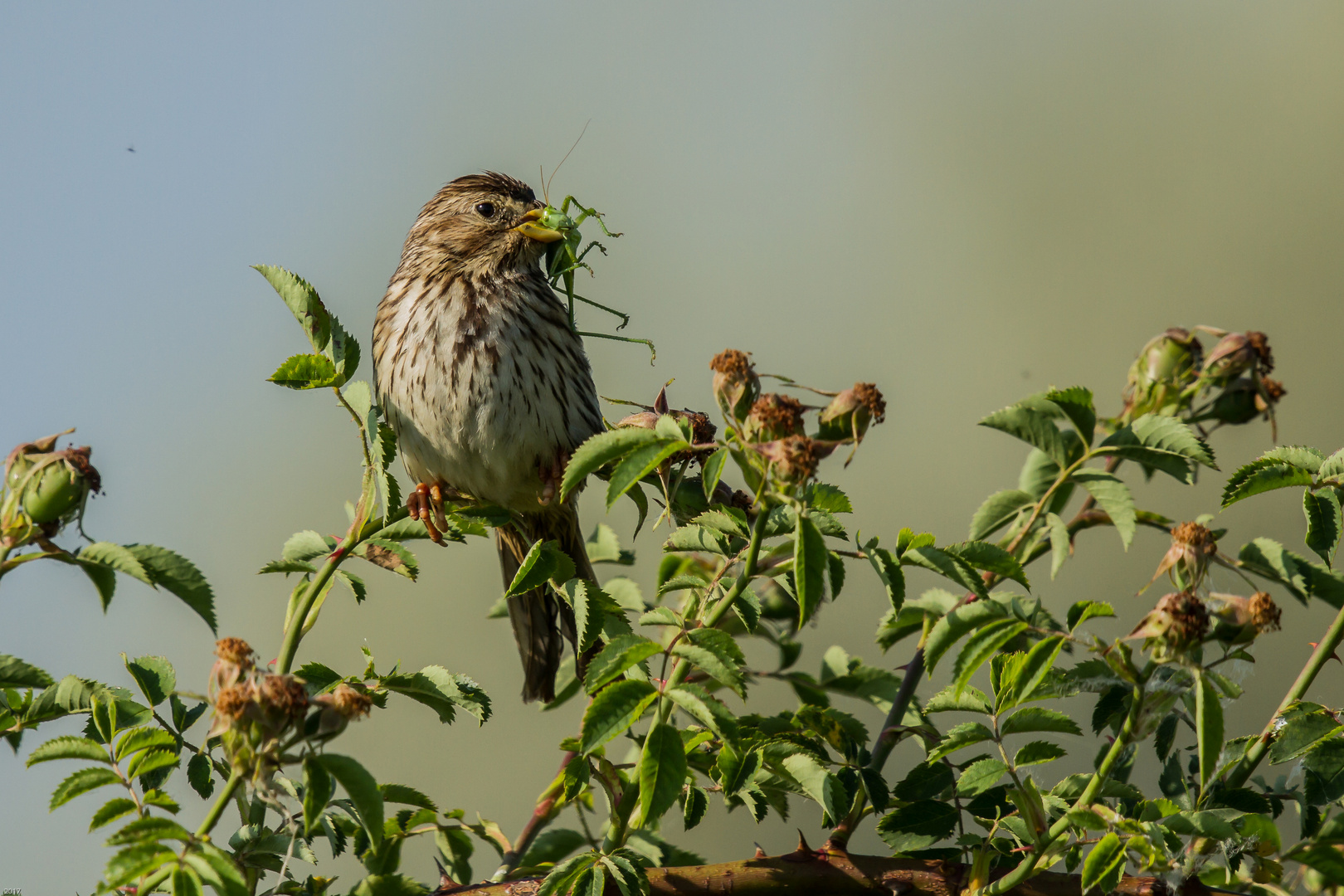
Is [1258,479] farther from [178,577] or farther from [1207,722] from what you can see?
[178,577]

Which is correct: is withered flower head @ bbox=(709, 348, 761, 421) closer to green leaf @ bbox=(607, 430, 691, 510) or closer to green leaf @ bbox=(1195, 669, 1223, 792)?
green leaf @ bbox=(607, 430, 691, 510)

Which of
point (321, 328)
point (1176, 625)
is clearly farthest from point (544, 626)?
point (1176, 625)

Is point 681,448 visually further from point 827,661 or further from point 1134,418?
point 827,661

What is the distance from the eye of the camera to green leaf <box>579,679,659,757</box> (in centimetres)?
180

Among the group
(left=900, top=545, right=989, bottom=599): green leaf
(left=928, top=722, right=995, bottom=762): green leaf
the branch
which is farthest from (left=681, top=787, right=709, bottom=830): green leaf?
(left=900, top=545, right=989, bottom=599): green leaf

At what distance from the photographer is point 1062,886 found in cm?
206

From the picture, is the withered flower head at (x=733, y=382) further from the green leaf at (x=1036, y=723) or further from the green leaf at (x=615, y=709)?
the green leaf at (x=1036, y=723)

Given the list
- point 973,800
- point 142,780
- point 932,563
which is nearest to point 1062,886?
point 973,800

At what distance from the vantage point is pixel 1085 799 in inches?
71.2

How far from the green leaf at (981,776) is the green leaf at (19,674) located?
5.25ft

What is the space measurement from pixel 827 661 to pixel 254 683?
5.51ft

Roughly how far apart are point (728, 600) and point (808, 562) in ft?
0.54

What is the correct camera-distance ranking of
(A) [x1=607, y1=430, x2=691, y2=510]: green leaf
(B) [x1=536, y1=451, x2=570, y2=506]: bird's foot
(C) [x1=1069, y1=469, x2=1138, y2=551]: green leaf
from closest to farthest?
(A) [x1=607, y1=430, x2=691, y2=510]: green leaf → (C) [x1=1069, y1=469, x2=1138, y2=551]: green leaf → (B) [x1=536, y1=451, x2=570, y2=506]: bird's foot

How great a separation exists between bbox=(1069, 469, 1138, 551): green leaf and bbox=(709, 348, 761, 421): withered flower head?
66 centimetres
